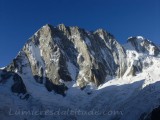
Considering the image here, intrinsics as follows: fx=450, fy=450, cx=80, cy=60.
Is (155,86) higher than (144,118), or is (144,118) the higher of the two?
(155,86)

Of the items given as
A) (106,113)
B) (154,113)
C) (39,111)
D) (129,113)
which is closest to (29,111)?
(39,111)

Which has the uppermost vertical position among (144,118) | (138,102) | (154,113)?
(138,102)

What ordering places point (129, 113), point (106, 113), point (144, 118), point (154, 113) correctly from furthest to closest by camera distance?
point (106, 113), point (129, 113), point (144, 118), point (154, 113)

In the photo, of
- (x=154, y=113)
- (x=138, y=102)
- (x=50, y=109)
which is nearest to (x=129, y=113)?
(x=138, y=102)

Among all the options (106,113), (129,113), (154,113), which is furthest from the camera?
(106,113)

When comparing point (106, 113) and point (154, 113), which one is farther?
point (106, 113)

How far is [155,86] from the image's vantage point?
19612cm

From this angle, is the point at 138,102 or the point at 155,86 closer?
the point at 138,102

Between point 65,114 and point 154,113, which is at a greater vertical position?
point 65,114

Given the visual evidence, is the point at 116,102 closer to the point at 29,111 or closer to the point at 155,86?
the point at 155,86

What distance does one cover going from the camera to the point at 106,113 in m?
188

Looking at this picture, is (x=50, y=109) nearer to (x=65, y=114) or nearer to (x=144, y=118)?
(x=65, y=114)

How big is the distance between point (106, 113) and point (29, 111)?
34645mm

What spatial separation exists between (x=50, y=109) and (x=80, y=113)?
1387 centimetres
